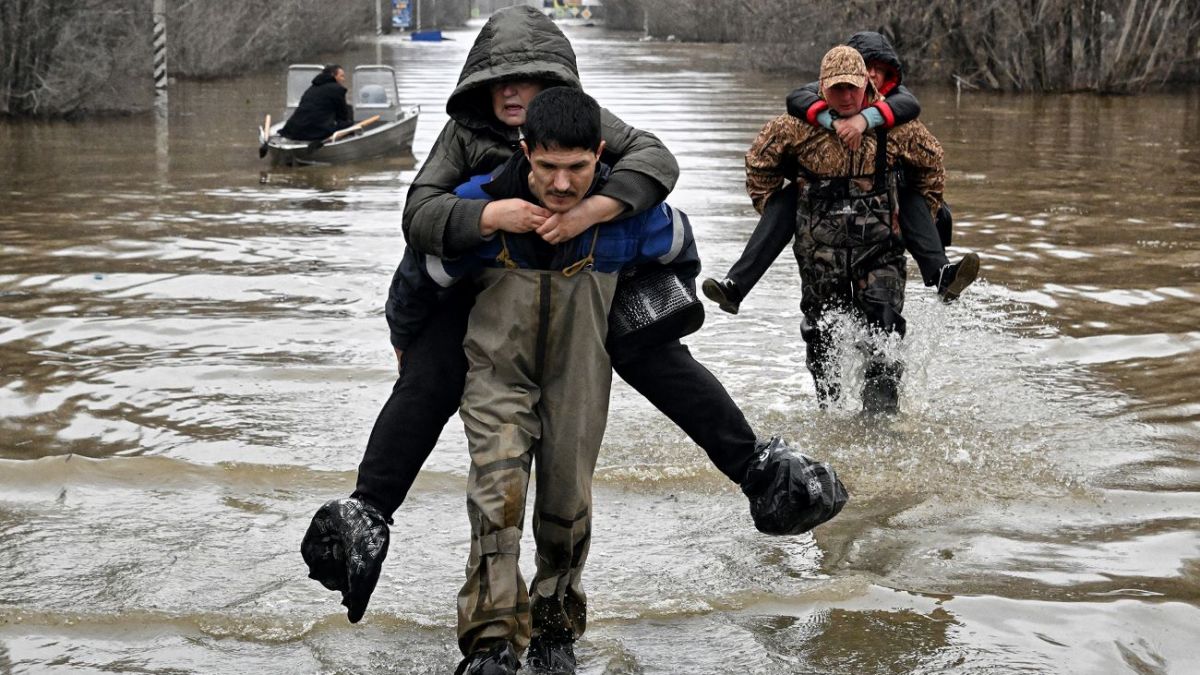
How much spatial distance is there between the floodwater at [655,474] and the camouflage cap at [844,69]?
1.65 metres

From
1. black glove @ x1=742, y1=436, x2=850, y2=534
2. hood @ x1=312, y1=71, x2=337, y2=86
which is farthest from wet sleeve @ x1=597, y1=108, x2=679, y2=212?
hood @ x1=312, y1=71, x2=337, y2=86

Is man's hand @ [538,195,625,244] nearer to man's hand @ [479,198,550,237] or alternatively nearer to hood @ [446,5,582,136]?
man's hand @ [479,198,550,237]

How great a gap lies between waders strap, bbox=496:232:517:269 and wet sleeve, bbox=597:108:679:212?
0.98 ft

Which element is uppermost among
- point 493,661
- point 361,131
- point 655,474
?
point 361,131

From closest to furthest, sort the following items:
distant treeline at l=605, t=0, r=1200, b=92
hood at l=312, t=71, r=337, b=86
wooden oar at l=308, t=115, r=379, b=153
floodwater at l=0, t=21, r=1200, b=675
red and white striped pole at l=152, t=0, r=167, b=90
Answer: floodwater at l=0, t=21, r=1200, b=675
wooden oar at l=308, t=115, r=379, b=153
hood at l=312, t=71, r=337, b=86
red and white striped pole at l=152, t=0, r=167, b=90
distant treeline at l=605, t=0, r=1200, b=92

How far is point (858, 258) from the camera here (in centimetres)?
745

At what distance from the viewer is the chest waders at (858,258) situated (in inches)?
290

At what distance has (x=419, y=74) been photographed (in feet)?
145

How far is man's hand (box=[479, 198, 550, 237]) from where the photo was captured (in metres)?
4.33

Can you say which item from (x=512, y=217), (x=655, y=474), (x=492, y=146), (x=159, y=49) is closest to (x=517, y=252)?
(x=512, y=217)

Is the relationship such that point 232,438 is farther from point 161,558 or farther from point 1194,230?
point 1194,230

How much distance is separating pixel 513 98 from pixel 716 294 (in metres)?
3.28

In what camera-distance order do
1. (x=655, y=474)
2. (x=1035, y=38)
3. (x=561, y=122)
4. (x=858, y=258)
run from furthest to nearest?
(x=1035, y=38), (x=858, y=258), (x=655, y=474), (x=561, y=122)

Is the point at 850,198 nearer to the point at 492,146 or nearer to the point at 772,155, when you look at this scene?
the point at 772,155
